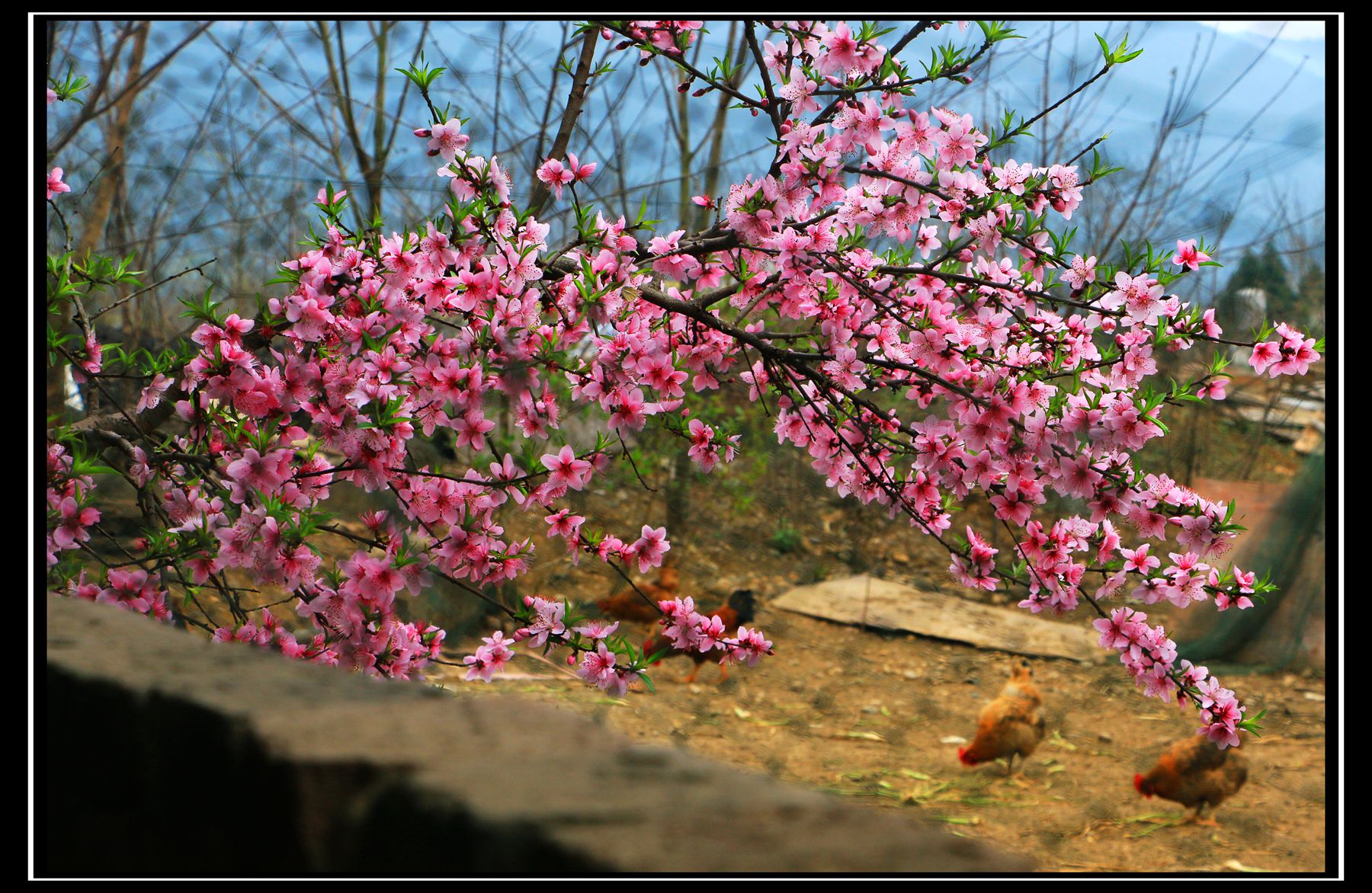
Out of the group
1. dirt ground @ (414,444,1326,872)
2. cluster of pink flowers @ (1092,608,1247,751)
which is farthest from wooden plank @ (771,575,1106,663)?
cluster of pink flowers @ (1092,608,1247,751)

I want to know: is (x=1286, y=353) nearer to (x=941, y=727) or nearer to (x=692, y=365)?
(x=692, y=365)

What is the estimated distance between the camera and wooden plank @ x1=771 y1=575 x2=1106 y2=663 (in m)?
5.48

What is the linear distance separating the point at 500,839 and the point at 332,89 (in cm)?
474

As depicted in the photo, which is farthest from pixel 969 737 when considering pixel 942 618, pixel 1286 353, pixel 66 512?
pixel 66 512

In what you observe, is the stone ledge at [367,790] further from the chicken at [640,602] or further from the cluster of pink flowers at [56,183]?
the chicken at [640,602]

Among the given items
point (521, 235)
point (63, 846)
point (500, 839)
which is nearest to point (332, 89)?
point (521, 235)

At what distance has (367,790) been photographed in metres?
0.96

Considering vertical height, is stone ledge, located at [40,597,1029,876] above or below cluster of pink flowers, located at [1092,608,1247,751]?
above

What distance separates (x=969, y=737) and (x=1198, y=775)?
1.01 metres

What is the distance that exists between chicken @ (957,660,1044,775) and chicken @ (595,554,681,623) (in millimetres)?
1571

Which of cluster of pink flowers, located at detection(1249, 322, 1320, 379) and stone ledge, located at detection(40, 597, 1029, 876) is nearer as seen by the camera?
stone ledge, located at detection(40, 597, 1029, 876)

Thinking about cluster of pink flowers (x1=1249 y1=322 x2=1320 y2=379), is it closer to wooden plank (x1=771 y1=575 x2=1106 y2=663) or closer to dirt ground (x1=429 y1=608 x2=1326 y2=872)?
dirt ground (x1=429 y1=608 x2=1326 y2=872)

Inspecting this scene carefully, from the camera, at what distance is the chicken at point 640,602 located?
16.5 feet

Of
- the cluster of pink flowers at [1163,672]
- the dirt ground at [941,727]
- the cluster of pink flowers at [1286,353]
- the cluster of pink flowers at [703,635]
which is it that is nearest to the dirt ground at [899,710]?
the dirt ground at [941,727]
